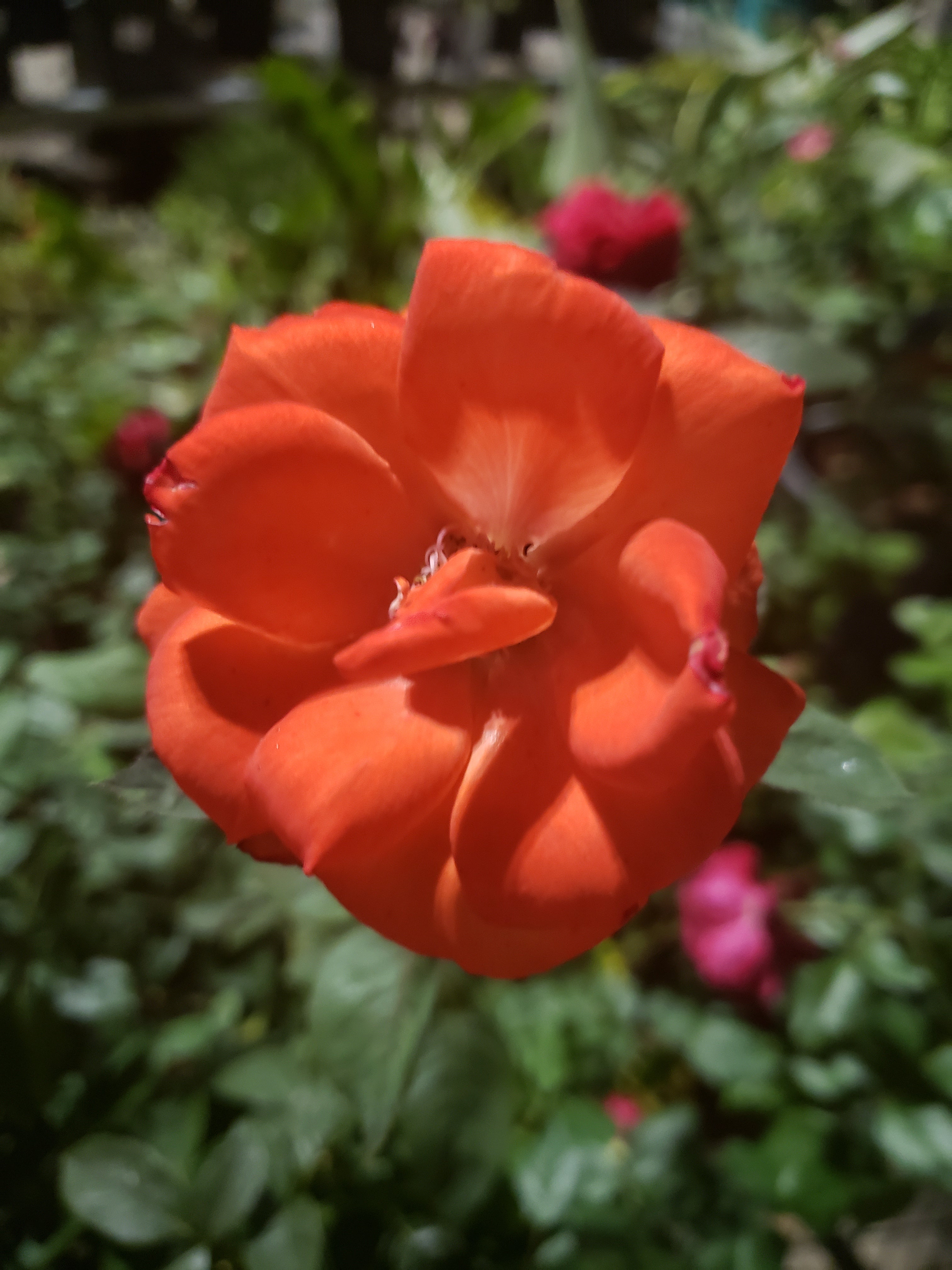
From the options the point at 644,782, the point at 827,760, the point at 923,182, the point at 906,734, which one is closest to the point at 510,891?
the point at 644,782

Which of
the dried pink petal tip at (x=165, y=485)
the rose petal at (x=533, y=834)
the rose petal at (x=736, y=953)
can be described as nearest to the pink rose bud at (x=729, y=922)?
the rose petal at (x=736, y=953)

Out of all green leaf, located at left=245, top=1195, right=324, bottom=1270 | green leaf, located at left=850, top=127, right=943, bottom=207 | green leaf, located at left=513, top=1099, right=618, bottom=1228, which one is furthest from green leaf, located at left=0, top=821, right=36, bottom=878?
green leaf, located at left=850, top=127, right=943, bottom=207

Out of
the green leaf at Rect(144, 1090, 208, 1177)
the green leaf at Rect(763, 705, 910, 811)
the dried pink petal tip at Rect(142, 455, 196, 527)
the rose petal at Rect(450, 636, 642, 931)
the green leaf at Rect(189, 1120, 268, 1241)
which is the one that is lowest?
the green leaf at Rect(144, 1090, 208, 1177)

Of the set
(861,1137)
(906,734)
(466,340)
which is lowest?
(861,1137)

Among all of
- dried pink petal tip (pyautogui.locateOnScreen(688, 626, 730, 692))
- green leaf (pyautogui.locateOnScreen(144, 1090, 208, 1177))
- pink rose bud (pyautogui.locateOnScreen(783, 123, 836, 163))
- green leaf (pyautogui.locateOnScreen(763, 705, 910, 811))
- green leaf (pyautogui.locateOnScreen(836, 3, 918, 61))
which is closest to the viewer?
dried pink petal tip (pyautogui.locateOnScreen(688, 626, 730, 692))

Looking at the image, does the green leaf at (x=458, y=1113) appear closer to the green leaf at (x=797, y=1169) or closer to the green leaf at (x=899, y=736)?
the green leaf at (x=797, y=1169)

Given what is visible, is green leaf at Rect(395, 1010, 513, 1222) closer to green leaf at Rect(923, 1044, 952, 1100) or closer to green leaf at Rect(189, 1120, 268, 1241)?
green leaf at Rect(189, 1120, 268, 1241)

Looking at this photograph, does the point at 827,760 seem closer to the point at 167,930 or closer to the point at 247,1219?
the point at 247,1219
